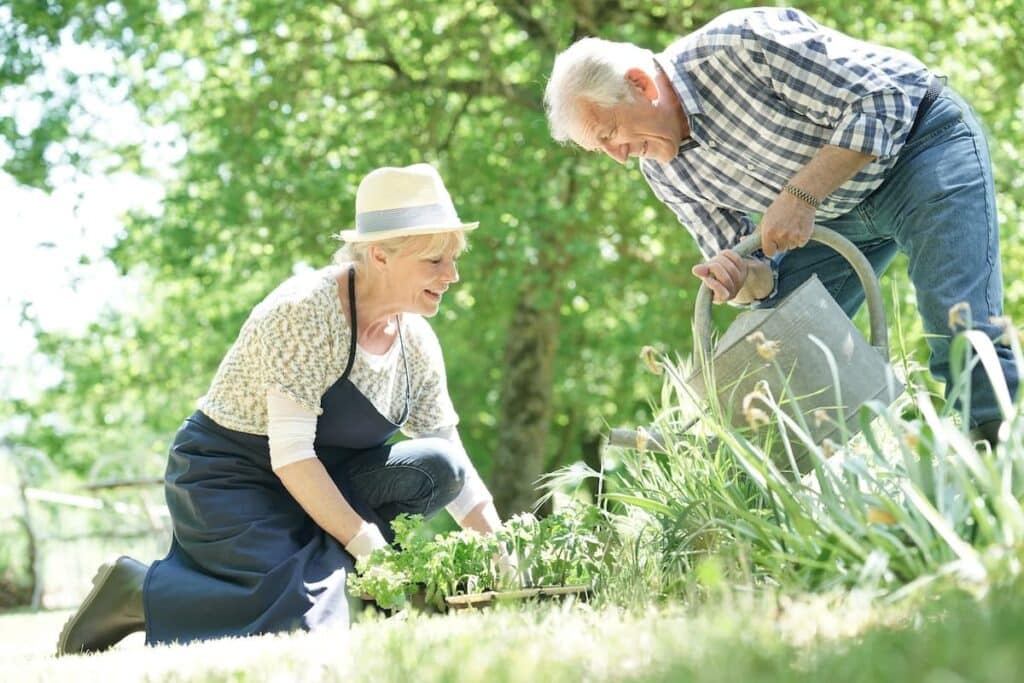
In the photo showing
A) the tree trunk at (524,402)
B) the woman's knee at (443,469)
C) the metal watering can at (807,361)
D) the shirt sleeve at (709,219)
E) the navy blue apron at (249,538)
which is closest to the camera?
the metal watering can at (807,361)

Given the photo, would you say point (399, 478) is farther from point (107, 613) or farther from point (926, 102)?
point (926, 102)

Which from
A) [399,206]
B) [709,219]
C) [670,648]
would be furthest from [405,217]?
[670,648]

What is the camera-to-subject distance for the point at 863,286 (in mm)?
2580

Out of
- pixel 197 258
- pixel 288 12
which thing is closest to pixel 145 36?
pixel 288 12

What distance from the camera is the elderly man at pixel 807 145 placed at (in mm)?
2572

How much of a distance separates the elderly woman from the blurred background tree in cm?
414

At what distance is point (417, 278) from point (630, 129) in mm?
687

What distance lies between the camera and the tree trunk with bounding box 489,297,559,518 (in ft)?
28.0

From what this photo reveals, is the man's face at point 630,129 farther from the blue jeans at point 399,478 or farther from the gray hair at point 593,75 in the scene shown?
the blue jeans at point 399,478

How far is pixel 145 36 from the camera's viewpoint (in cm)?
785

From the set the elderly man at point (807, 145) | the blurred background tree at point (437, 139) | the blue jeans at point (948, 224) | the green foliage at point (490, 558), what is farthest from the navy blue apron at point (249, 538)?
the blurred background tree at point (437, 139)

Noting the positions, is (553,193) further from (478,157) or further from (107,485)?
(107,485)

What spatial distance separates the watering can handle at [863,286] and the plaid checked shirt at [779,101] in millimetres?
196

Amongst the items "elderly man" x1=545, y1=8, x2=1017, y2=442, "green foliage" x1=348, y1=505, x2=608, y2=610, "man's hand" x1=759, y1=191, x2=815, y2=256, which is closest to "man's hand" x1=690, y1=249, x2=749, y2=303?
"elderly man" x1=545, y1=8, x2=1017, y2=442
